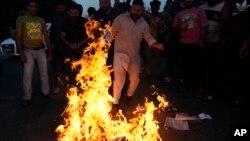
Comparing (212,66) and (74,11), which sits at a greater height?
(74,11)

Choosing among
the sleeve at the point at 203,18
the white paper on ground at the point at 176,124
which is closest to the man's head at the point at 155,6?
the sleeve at the point at 203,18

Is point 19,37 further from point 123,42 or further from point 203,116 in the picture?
point 203,116

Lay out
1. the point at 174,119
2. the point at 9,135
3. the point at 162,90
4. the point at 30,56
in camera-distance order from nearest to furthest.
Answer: the point at 9,135 → the point at 174,119 → the point at 30,56 → the point at 162,90

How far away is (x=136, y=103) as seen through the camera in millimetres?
9109

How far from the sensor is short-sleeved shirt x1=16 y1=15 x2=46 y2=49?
342 inches

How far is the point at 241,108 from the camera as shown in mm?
8625

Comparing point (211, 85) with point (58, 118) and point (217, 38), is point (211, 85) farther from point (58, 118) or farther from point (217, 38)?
point (58, 118)

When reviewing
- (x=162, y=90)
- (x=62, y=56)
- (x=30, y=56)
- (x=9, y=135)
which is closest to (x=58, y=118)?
(x=9, y=135)

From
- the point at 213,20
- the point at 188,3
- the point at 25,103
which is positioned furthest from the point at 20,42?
the point at 213,20

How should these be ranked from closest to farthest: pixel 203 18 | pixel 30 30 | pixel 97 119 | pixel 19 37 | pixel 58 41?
1. pixel 97 119
2. pixel 19 37
3. pixel 30 30
4. pixel 203 18
5. pixel 58 41

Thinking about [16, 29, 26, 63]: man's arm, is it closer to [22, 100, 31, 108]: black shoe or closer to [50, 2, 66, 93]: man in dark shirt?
[22, 100, 31, 108]: black shoe

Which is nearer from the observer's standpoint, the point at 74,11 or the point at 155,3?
the point at 74,11

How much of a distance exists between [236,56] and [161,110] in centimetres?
225

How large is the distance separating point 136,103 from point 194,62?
1691mm
